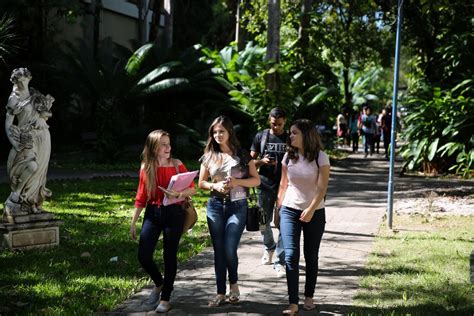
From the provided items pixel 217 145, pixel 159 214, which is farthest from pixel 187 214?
pixel 217 145

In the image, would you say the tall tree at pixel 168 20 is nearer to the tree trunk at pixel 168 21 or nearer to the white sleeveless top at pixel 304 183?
the tree trunk at pixel 168 21

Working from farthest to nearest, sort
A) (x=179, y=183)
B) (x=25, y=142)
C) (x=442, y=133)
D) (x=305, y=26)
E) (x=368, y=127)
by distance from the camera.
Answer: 1. (x=368, y=127)
2. (x=305, y=26)
3. (x=442, y=133)
4. (x=25, y=142)
5. (x=179, y=183)

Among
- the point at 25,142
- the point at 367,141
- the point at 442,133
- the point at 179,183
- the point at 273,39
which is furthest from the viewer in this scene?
the point at 367,141

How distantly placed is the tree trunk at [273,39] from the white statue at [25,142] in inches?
381

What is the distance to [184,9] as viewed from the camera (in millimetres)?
37188

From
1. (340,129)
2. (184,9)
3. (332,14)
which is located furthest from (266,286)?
(184,9)

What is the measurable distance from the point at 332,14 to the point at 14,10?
468 inches

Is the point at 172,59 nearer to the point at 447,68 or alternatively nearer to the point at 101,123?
the point at 101,123

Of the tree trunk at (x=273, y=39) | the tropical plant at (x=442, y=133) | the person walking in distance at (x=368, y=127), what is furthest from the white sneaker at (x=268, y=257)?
the person walking in distance at (x=368, y=127)

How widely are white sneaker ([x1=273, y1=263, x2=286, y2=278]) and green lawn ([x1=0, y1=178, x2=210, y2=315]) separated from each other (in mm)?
1301

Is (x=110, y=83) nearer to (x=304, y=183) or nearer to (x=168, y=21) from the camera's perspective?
(x=168, y=21)

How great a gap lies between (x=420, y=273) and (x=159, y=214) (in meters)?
3.04

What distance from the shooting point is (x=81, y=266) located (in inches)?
301

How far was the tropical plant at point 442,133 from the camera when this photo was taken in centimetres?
1745
